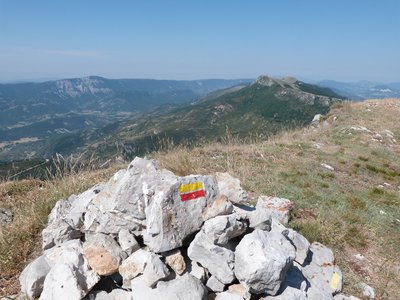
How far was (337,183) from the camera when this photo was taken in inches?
472

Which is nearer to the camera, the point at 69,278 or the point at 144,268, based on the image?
the point at 69,278

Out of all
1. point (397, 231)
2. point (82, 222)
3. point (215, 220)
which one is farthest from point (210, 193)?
point (397, 231)

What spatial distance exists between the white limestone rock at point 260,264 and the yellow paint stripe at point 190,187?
1.20 m

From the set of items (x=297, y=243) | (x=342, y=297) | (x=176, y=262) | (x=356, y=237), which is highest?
(x=176, y=262)

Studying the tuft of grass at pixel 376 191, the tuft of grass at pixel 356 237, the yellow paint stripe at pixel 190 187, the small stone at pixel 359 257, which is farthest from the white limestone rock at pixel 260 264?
the tuft of grass at pixel 376 191

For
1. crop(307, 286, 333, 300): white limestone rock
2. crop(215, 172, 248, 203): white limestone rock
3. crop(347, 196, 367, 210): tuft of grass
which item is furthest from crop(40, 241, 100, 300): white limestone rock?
crop(347, 196, 367, 210): tuft of grass

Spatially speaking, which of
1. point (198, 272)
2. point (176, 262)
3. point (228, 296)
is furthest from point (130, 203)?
point (228, 296)

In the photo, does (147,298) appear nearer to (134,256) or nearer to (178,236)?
(134,256)

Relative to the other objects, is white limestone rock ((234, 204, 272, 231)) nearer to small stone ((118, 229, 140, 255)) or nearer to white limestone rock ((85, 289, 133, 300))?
small stone ((118, 229, 140, 255))

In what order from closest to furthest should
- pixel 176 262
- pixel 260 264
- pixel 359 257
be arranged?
pixel 260 264 → pixel 176 262 → pixel 359 257

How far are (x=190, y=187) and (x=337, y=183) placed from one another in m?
7.93

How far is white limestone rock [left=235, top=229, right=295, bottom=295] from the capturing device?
4.96 meters

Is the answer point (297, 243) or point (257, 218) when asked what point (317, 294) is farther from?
point (257, 218)

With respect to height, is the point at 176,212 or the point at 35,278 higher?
the point at 176,212
